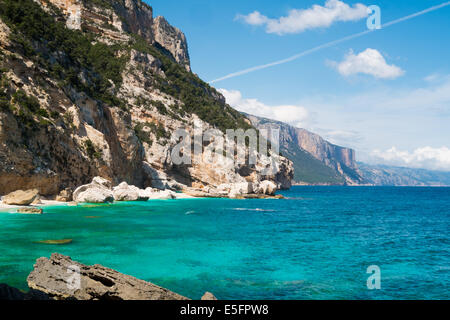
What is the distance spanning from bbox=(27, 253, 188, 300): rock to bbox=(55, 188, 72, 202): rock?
90.7 feet

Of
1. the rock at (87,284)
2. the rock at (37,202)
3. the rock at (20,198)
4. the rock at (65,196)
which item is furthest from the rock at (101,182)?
the rock at (87,284)

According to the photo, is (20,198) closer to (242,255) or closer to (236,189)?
(242,255)

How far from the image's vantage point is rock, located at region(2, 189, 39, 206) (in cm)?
2776

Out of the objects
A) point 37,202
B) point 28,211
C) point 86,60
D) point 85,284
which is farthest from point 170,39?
point 85,284

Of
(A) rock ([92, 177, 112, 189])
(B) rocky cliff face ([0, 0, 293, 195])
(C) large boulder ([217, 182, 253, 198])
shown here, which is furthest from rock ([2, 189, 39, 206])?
(C) large boulder ([217, 182, 253, 198])

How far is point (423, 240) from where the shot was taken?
23.5 m

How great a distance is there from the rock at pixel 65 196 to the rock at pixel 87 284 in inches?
1088

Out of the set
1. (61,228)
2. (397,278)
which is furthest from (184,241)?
(397,278)

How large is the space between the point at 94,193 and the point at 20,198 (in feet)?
30.6

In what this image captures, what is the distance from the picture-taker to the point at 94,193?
37281 mm

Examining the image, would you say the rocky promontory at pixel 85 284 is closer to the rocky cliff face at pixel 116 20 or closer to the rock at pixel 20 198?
the rock at pixel 20 198

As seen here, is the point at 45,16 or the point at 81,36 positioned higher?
the point at 81,36

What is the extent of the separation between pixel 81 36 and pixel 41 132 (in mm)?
46123
